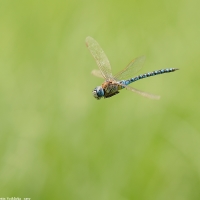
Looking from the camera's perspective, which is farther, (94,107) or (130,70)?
(94,107)

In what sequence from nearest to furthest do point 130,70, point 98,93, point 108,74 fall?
point 98,93 → point 108,74 → point 130,70

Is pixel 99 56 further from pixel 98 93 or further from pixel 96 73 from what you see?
pixel 98 93

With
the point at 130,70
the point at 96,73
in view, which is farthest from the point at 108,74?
the point at 130,70

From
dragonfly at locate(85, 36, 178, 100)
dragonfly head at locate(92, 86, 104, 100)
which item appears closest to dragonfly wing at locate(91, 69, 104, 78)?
dragonfly at locate(85, 36, 178, 100)

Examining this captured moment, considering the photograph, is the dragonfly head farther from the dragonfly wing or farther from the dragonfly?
the dragonfly wing

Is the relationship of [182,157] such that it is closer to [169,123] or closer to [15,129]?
[169,123]

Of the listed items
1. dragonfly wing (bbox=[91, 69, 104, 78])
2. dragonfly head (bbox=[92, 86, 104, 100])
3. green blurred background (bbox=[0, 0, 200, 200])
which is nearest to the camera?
dragonfly head (bbox=[92, 86, 104, 100])

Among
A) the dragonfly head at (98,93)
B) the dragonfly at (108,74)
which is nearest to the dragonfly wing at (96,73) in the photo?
the dragonfly at (108,74)

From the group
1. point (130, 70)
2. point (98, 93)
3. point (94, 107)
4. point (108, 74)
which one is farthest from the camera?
point (94, 107)

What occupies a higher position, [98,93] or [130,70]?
[130,70]

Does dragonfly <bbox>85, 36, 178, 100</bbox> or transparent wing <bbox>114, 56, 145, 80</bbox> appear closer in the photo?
dragonfly <bbox>85, 36, 178, 100</bbox>
